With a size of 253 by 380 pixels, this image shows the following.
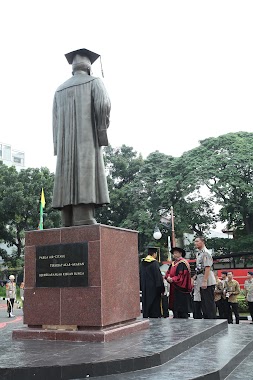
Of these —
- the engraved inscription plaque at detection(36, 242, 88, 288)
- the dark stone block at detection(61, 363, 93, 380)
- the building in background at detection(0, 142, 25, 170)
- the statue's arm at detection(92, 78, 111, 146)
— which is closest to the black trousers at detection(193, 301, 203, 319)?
the engraved inscription plaque at detection(36, 242, 88, 288)

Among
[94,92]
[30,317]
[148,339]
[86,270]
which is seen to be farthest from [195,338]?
[94,92]

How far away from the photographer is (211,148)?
29.7 metres

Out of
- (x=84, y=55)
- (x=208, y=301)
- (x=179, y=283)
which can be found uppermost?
(x=84, y=55)

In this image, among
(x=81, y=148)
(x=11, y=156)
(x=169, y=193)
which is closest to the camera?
(x=81, y=148)

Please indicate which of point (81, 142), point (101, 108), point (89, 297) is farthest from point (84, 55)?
point (89, 297)

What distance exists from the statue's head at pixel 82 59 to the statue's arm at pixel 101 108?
1.31 feet

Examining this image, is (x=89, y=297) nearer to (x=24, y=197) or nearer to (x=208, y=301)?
(x=208, y=301)

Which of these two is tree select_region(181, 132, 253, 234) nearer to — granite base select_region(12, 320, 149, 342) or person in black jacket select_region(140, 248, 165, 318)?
person in black jacket select_region(140, 248, 165, 318)

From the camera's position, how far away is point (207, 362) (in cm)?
439

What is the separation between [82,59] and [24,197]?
26.0 metres

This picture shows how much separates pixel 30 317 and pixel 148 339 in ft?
5.55

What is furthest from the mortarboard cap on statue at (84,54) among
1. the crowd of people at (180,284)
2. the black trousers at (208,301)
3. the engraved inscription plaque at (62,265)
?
the black trousers at (208,301)

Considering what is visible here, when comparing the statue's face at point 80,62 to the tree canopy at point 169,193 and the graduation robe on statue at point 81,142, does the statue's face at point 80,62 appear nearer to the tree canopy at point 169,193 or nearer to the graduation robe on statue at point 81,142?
the graduation robe on statue at point 81,142

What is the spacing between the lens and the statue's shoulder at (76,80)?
20.6 feet
